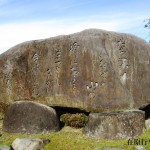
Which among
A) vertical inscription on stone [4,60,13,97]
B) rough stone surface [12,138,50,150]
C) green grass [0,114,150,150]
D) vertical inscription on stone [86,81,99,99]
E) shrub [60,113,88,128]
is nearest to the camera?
rough stone surface [12,138,50,150]

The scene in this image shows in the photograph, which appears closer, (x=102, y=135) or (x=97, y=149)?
(x=97, y=149)

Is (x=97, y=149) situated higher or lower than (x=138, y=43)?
lower

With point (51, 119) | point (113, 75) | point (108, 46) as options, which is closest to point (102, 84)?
point (113, 75)

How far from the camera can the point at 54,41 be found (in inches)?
579

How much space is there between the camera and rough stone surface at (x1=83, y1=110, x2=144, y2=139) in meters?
13.8

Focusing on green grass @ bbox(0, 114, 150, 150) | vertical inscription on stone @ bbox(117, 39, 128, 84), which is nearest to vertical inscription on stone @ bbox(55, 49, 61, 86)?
green grass @ bbox(0, 114, 150, 150)

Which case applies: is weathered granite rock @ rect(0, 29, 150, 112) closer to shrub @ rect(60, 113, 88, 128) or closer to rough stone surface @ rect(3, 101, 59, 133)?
rough stone surface @ rect(3, 101, 59, 133)

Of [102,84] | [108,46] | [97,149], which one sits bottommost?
[97,149]

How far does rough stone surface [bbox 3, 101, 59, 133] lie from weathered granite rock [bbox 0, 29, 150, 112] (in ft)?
1.15

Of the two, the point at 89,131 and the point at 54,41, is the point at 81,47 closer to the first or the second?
the point at 54,41

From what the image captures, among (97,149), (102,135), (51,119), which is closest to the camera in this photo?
(97,149)

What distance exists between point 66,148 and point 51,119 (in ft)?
6.43

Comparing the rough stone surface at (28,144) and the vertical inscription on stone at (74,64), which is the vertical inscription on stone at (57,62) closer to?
the vertical inscription on stone at (74,64)

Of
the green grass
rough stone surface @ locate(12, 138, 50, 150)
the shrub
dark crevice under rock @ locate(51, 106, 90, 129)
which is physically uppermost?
dark crevice under rock @ locate(51, 106, 90, 129)
